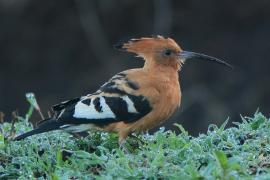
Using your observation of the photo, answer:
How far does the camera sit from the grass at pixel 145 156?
491 cm

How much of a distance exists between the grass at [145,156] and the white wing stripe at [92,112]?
173 mm

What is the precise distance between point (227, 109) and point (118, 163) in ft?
22.6

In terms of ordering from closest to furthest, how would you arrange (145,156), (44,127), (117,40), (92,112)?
(145,156) < (44,127) < (92,112) < (117,40)

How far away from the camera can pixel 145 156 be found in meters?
5.37

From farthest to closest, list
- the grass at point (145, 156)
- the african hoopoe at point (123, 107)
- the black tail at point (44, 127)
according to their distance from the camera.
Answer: the african hoopoe at point (123, 107), the black tail at point (44, 127), the grass at point (145, 156)

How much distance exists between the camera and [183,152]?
17.7 feet

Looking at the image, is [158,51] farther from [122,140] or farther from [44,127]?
[44,127]

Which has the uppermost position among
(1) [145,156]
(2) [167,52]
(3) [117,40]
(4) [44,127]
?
(2) [167,52]

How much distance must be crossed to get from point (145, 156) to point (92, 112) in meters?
0.72

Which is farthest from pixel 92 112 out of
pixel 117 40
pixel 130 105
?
pixel 117 40

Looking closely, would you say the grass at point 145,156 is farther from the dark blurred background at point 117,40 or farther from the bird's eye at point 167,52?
the dark blurred background at point 117,40

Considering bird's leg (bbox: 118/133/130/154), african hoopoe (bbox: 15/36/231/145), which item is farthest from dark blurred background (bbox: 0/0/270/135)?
bird's leg (bbox: 118/133/130/154)

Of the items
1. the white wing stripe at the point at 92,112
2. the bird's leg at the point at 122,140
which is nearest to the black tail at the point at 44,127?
the white wing stripe at the point at 92,112

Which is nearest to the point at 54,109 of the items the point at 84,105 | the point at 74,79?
the point at 84,105
